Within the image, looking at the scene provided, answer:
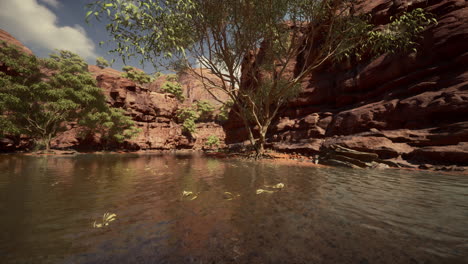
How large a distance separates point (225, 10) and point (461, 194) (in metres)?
13.8

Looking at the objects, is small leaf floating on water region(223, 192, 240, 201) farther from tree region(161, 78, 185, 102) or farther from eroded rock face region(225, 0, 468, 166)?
tree region(161, 78, 185, 102)

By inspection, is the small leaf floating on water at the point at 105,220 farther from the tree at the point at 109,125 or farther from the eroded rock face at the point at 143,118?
the eroded rock face at the point at 143,118

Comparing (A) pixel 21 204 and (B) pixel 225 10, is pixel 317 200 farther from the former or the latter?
(B) pixel 225 10

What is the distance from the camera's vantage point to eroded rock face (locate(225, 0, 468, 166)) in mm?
9805

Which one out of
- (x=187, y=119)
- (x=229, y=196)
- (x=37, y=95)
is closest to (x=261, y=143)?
(x=229, y=196)

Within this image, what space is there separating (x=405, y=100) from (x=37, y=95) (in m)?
33.1

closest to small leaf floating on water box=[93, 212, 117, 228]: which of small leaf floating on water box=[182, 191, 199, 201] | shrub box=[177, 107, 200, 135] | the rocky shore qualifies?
small leaf floating on water box=[182, 191, 199, 201]

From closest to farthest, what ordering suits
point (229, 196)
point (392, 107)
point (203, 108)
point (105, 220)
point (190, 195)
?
point (105, 220), point (229, 196), point (190, 195), point (392, 107), point (203, 108)

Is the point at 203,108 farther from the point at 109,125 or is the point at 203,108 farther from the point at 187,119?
the point at 109,125

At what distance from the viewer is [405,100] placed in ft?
41.4

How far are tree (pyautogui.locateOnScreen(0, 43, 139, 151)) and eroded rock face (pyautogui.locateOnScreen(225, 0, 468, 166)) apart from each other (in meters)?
23.9

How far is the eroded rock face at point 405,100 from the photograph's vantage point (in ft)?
32.2

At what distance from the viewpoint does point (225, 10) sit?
12094 mm

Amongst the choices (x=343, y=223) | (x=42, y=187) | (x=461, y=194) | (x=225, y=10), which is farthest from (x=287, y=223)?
(x=225, y=10)
